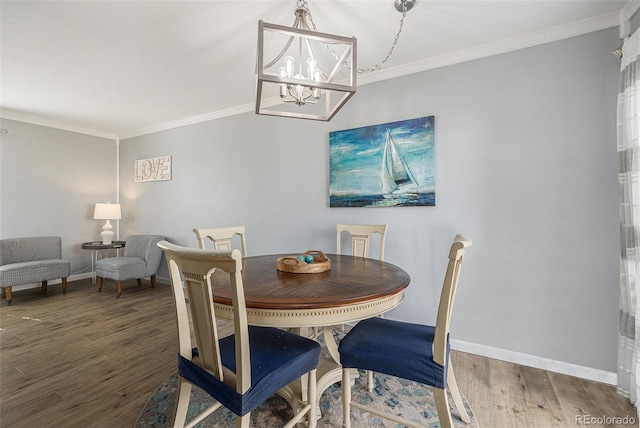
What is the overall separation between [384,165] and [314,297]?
173 centimetres

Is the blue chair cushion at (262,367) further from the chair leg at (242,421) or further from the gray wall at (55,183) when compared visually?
the gray wall at (55,183)

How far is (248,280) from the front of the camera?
1463 mm

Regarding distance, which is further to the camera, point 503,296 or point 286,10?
point 503,296

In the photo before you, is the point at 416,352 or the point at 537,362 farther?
the point at 537,362

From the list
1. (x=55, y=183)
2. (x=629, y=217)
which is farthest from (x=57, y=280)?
(x=629, y=217)

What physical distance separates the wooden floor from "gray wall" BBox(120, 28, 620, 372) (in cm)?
30

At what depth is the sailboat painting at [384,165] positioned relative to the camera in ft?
8.03

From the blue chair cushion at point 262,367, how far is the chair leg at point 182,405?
0.07 meters

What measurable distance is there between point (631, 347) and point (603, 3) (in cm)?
208

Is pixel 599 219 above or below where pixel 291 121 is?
below

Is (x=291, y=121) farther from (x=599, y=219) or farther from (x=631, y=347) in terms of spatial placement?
(x=631, y=347)

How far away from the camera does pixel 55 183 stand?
432cm

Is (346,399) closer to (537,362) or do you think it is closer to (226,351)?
(226,351)

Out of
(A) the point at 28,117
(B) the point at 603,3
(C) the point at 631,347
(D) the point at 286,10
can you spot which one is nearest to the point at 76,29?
(D) the point at 286,10
